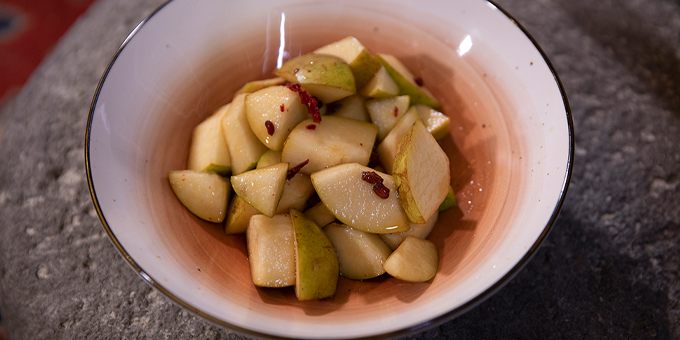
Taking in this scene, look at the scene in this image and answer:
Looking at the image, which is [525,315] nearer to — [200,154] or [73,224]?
[200,154]

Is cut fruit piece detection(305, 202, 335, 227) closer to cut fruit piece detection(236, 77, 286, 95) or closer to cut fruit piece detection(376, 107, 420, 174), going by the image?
cut fruit piece detection(376, 107, 420, 174)

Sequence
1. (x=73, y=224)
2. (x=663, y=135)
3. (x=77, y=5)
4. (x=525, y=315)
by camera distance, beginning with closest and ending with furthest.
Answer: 1. (x=525, y=315)
2. (x=73, y=224)
3. (x=663, y=135)
4. (x=77, y=5)

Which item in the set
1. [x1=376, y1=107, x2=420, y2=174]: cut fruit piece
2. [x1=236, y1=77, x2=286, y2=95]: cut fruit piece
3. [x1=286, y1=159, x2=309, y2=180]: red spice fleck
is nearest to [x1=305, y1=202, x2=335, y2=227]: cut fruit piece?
[x1=286, y1=159, x2=309, y2=180]: red spice fleck

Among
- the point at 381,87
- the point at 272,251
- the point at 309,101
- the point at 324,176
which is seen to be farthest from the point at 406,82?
the point at 272,251

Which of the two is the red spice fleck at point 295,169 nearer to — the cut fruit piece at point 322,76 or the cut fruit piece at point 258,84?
the cut fruit piece at point 322,76

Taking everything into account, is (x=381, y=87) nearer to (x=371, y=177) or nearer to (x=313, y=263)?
(x=371, y=177)

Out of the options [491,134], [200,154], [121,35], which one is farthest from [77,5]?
[491,134]
